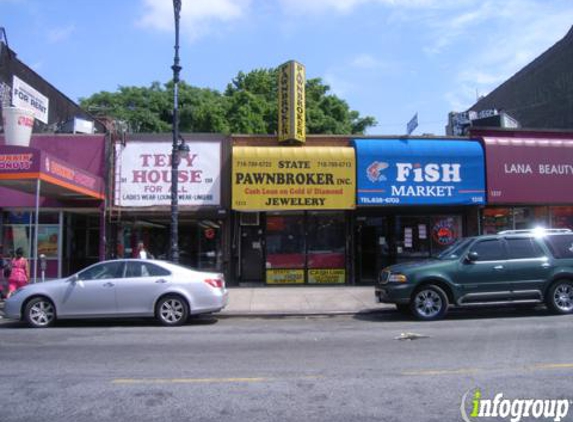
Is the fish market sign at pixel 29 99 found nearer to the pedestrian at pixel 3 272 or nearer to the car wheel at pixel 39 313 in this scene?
the pedestrian at pixel 3 272

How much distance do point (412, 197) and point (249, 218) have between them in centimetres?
551

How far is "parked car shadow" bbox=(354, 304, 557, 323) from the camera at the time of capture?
12367 mm

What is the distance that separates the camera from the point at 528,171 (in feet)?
61.2

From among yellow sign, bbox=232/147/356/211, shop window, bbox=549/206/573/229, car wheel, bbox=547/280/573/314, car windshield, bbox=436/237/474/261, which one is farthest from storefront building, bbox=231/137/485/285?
car wheel, bbox=547/280/573/314

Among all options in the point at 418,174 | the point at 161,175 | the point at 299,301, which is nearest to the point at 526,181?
the point at 418,174

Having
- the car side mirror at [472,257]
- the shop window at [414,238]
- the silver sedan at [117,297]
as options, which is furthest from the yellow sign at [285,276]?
the car side mirror at [472,257]

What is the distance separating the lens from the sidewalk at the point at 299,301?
13520 millimetres

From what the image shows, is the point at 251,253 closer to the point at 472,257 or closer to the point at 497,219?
the point at 472,257

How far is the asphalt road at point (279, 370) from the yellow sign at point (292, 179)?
6.60m

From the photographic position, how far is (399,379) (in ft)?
22.1

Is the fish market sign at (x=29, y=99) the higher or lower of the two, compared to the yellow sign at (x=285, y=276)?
higher

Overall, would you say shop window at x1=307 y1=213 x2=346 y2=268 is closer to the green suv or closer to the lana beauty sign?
the lana beauty sign

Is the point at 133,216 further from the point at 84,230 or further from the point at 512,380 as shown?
the point at 512,380

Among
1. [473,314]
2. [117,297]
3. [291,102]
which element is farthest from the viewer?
[291,102]
